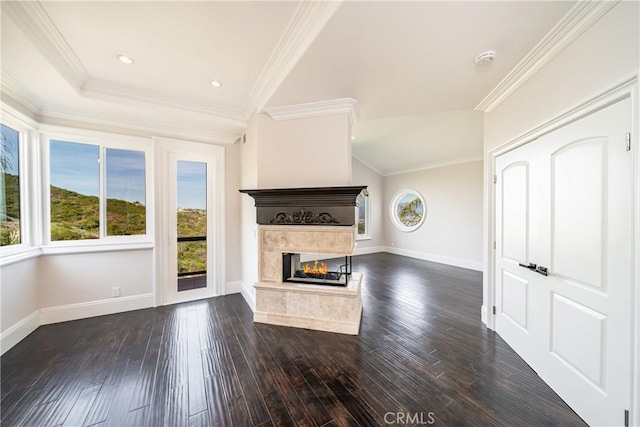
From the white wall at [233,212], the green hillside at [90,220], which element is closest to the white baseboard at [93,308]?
the green hillside at [90,220]

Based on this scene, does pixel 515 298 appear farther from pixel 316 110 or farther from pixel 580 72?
pixel 316 110

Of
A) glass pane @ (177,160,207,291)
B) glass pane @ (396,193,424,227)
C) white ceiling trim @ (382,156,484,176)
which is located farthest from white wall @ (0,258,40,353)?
white ceiling trim @ (382,156,484,176)

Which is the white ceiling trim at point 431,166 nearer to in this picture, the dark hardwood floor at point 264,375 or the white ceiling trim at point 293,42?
the dark hardwood floor at point 264,375

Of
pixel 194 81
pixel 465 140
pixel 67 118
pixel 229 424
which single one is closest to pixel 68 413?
pixel 229 424

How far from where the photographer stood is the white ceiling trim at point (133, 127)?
2.80 m

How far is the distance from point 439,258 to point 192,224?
613cm

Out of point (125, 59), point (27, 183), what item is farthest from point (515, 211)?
point (27, 183)

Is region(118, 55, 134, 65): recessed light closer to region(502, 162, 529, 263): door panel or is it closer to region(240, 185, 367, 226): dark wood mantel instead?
region(240, 185, 367, 226): dark wood mantel

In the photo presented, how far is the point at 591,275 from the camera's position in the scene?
148cm

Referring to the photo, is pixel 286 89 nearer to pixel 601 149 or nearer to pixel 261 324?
pixel 601 149

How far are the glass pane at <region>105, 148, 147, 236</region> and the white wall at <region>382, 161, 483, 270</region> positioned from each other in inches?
263

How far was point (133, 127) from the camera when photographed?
10.4 ft

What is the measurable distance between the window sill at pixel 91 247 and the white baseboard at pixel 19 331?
2.40 ft

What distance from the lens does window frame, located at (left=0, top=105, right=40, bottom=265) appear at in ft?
8.25
